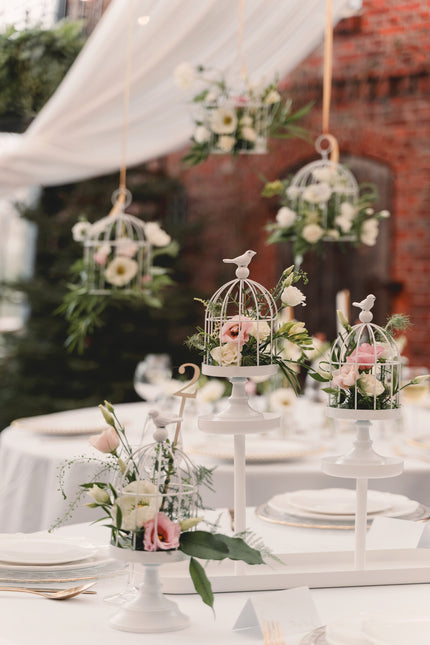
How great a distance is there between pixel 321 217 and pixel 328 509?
153 cm

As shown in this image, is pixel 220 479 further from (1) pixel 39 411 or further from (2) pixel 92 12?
(2) pixel 92 12

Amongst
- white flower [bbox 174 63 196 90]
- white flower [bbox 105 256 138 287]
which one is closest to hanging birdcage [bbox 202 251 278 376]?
white flower [bbox 105 256 138 287]

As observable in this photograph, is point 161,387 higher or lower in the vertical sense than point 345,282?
lower

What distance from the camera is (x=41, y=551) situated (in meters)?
1.54

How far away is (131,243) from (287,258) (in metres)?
3.34

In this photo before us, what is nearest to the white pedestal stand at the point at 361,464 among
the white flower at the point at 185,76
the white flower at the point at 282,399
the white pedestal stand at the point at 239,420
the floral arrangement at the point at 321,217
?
the white pedestal stand at the point at 239,420


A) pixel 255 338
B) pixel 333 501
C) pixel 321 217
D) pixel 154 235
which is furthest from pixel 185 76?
pixel 255 338

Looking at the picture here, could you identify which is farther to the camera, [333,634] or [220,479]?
[220,479]

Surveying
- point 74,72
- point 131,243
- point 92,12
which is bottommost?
point 131,243

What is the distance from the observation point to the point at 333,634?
1.20 m

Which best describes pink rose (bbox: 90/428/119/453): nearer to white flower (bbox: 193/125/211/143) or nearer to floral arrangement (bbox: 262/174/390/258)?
floral arrangement (bbox: 262/174/390/258)

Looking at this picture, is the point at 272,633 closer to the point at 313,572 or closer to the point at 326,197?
the point at 313,572

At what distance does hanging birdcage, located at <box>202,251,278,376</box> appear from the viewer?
1.50 m

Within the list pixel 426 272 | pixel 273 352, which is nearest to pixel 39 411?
pixel 426 272
